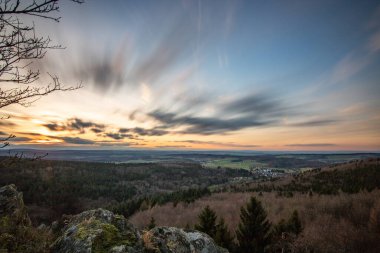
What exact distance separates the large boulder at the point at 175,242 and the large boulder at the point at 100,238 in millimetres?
344

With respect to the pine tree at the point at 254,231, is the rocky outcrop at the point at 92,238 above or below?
above

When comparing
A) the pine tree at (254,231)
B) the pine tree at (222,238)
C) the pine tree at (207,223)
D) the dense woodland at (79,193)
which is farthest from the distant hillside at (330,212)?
the dense woodland at (79,193)

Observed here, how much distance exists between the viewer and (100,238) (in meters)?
5.84

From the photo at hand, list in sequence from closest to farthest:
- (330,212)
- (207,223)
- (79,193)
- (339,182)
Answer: (207,223) < (330,212) < (339,182) < (79,193)

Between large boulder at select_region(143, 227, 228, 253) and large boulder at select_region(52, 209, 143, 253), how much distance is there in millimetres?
344

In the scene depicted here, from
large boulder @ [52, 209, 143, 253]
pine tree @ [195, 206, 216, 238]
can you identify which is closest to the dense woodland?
pine tree @ [195, 206, 216, 238]

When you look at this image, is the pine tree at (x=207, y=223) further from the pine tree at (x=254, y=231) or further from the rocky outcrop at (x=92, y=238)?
the rocky outcrop at (x=92, y=238)

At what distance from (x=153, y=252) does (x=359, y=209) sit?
134 ft

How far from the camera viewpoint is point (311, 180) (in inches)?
2876

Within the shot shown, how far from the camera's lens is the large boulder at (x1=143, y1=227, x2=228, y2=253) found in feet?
21.4

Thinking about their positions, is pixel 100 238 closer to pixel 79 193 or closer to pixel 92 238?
pixel 92 238

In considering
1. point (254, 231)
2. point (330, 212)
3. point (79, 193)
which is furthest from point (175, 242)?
point (79, 193)

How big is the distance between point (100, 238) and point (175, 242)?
3058mm

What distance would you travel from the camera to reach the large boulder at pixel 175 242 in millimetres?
6519
